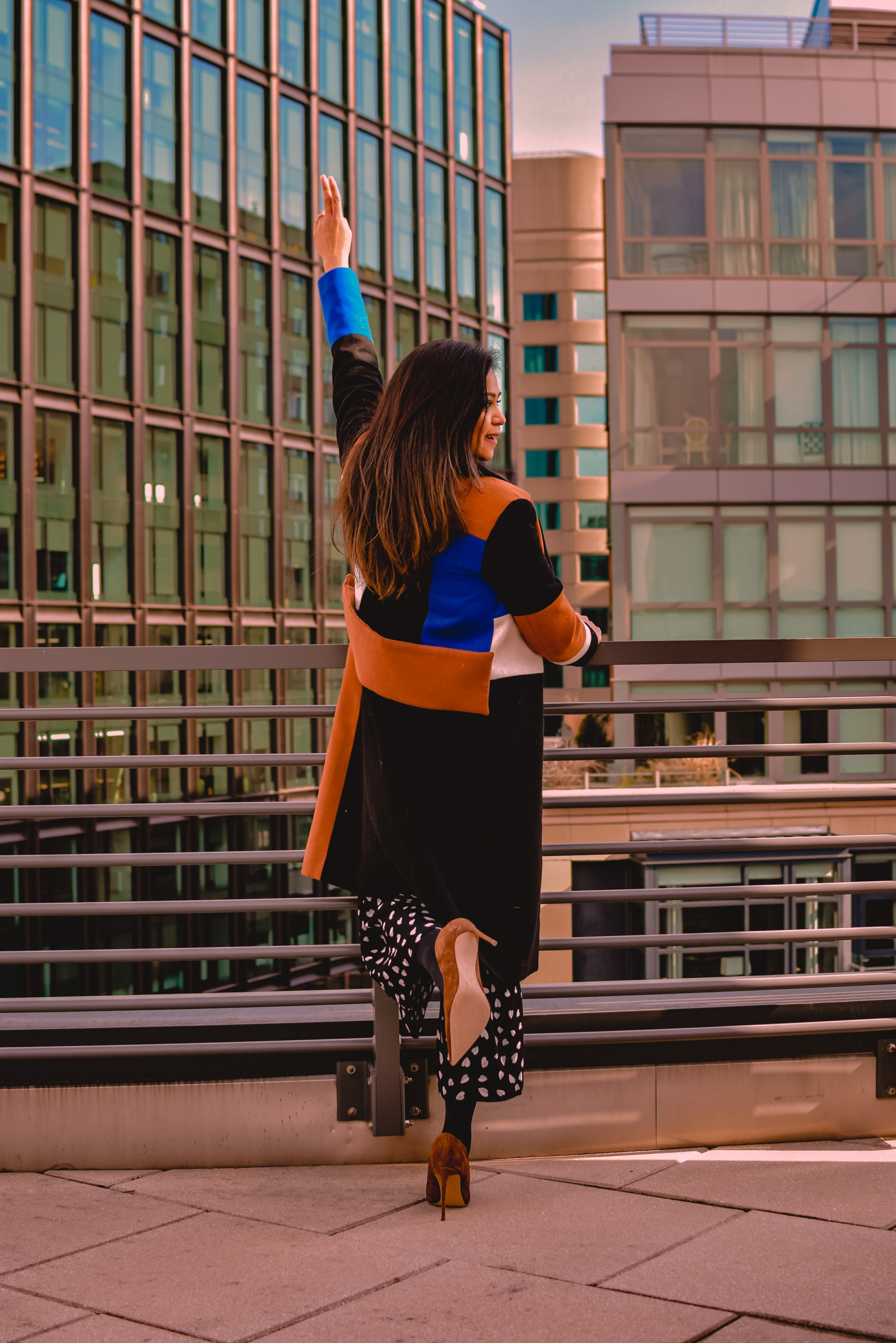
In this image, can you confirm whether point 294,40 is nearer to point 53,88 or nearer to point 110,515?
point 53,88

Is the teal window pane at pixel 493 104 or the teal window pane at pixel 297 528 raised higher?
the teal window pane at pixel 493 104

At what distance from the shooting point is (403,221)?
36.1 m

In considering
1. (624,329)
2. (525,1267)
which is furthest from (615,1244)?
(624,329)

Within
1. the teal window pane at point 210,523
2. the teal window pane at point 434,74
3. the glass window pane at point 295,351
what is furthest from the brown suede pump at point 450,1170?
the teal window pane at point 434,74

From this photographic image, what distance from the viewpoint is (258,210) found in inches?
1266

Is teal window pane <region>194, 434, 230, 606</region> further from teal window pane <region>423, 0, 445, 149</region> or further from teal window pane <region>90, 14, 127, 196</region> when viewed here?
teal window pane <region>423, 0, 445, 149</region>

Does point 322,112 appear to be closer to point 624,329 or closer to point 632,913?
point 624,329

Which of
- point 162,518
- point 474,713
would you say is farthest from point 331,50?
point 474,713

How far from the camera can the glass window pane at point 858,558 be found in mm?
25984

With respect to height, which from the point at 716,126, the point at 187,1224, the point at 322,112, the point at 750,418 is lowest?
the point at 187,1224

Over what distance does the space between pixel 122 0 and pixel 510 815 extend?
98.1ft

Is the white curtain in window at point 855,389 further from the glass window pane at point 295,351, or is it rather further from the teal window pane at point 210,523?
the teal window pane at point 210,523

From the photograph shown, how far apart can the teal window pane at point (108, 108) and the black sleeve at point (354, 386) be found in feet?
89.2

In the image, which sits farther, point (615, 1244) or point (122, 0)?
point (122, 0)
